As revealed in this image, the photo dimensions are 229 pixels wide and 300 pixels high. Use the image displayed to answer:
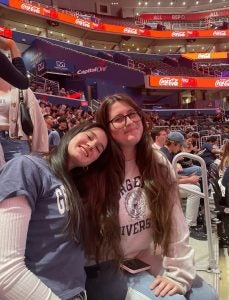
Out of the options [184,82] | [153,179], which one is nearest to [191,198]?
[153,179]

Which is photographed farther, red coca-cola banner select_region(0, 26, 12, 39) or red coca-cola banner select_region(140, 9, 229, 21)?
red coca-cola banner select_region(140, 9, 229, 21)

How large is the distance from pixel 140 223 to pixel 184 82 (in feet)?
69.7

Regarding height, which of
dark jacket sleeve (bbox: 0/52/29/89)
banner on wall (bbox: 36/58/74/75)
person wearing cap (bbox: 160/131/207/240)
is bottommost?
person wearing cap (bbox: 160/131/207/240)

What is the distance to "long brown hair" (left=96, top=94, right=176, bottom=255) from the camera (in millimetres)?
1424

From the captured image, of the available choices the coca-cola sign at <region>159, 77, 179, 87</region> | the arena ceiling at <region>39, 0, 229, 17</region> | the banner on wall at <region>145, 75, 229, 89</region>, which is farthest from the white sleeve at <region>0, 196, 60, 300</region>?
the arena ceiling at <region>39, 0, 229, 17</region>

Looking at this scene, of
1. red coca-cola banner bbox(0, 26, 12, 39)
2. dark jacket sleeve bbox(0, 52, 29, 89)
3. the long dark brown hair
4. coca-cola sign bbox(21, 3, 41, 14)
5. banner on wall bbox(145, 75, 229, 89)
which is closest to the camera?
the long dark brown hair

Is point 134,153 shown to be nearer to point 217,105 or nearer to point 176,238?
point 176,238

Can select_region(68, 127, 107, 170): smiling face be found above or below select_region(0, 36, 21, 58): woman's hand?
below

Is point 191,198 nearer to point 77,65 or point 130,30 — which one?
point 77,65

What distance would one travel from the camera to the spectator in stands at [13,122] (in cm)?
167

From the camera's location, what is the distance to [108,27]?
24.2 m

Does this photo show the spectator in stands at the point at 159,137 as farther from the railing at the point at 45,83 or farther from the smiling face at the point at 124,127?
the railing at the point at 45,83

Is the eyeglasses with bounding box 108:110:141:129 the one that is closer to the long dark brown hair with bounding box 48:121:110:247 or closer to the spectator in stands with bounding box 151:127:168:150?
the long dark brown hair with bounding box 48:121:110:247

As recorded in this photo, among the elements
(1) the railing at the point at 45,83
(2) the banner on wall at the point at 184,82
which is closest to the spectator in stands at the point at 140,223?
(1) the railing at the point at 45,83
